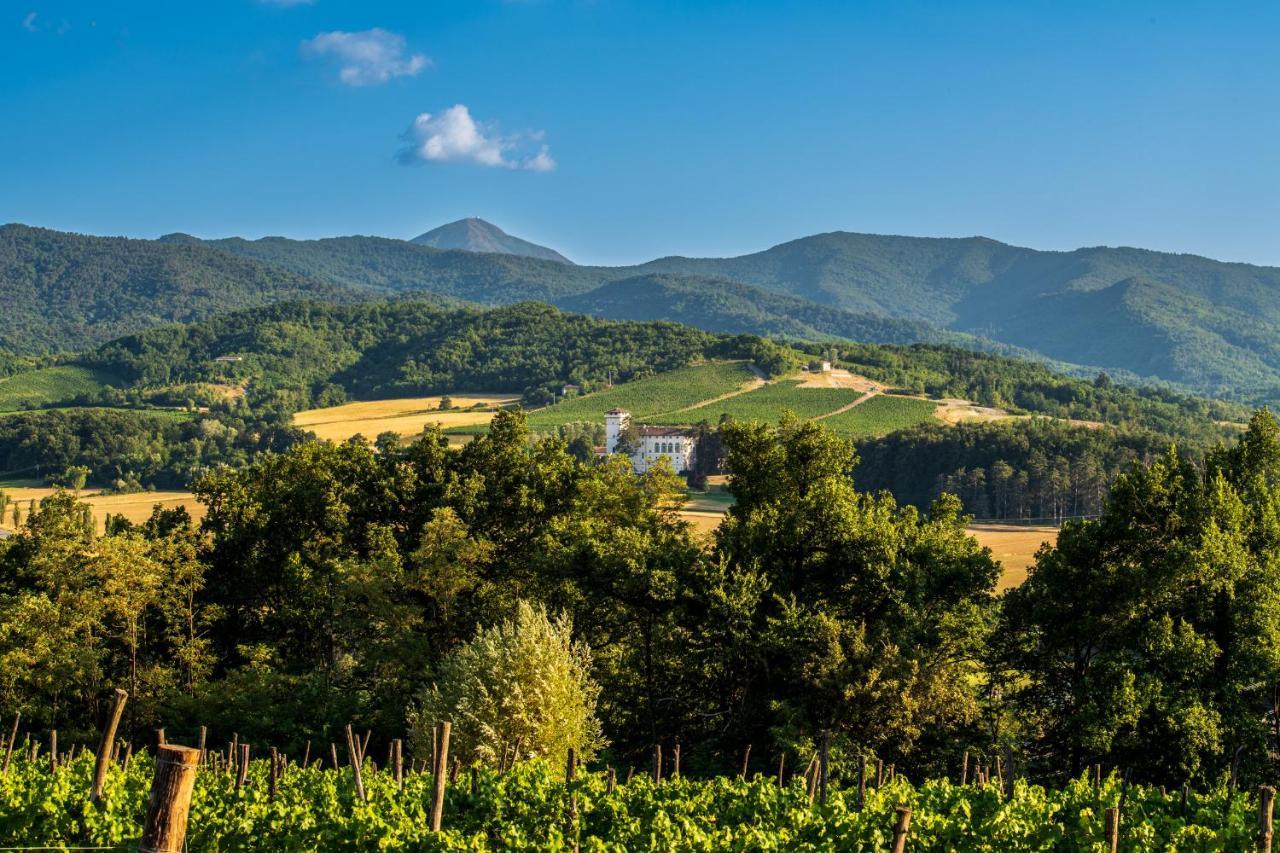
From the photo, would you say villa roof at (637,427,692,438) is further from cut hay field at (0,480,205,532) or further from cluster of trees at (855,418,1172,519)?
cut hay field at (0,480,205,532)

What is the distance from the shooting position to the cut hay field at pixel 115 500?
9838cm

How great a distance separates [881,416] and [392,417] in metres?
76.7

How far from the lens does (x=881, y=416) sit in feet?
493

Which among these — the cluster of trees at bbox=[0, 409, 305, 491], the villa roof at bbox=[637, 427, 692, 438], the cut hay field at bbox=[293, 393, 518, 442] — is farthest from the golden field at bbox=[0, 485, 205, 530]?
the villa roof at bbox=[637, 427, 692, 438]

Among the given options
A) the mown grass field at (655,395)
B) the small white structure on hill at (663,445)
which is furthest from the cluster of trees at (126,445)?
the small white structure on hill at (663,445)

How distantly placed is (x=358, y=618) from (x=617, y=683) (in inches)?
280

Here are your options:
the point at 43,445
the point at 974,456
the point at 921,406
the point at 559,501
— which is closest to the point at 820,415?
the point at 921,406

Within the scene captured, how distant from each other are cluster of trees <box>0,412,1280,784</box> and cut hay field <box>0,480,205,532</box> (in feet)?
212

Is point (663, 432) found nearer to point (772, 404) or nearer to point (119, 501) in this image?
point (772, 404)

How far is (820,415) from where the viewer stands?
14975cm

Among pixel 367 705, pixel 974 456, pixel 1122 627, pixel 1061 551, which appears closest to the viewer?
pixel 1122 627

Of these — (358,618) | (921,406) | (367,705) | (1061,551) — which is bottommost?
(367,705)

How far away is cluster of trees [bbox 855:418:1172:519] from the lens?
102 meters

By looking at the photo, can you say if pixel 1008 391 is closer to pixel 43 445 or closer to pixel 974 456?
pixel 974 456
